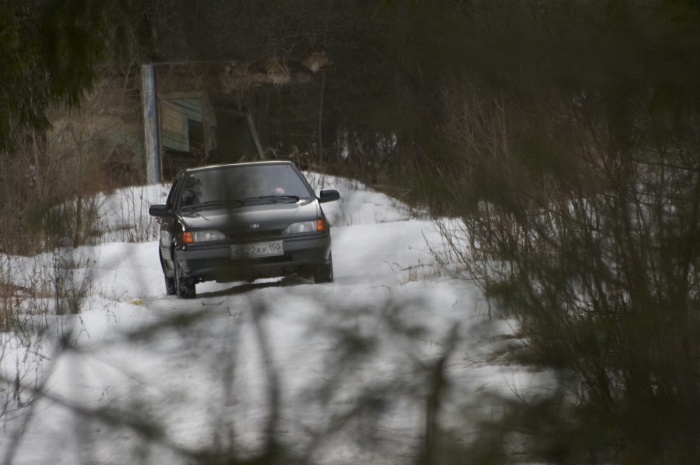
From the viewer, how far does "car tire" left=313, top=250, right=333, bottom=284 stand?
1611 millimetres

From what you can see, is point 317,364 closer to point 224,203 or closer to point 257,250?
point 257,250

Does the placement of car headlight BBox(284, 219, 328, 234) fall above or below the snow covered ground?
above

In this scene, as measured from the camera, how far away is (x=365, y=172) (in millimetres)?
1494

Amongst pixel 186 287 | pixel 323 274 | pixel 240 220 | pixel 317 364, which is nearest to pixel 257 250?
pixel 240 220

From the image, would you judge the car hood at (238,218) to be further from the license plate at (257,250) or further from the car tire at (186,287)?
the car tire at (186,287)

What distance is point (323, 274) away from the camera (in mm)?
1764

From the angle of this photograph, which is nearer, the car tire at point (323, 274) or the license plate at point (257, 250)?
the license plate at point (257, 250)

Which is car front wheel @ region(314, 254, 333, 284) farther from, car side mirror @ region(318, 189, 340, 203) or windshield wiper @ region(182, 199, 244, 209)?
windshield wiper @ region(182, 199, 244, 209)

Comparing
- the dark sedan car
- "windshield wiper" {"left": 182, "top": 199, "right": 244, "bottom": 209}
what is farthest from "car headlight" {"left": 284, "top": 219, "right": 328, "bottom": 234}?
"windshield wiper" {"left": 182, "top": 199, "right": 244, "bottom": 209}

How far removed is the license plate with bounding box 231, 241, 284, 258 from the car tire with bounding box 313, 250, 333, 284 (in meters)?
0.33

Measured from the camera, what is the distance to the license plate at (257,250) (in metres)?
1.17

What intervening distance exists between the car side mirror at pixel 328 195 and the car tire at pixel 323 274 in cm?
14

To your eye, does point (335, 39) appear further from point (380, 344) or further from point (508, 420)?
point (508, 420)

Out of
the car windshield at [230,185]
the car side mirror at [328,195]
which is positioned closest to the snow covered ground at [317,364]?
the car side mirror at [328,195]
